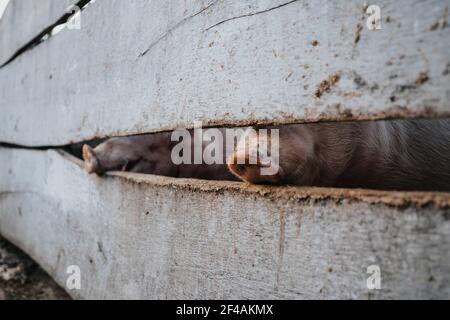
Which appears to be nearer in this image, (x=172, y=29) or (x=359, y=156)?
(x=359, y=156)

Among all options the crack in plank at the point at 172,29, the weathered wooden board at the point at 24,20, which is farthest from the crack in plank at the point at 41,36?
the crack in plank at the point at 172,29

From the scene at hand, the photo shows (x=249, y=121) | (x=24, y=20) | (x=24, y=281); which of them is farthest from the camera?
(x=24, y=20)

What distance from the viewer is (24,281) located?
1.90 meters

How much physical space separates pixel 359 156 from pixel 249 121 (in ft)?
1.07

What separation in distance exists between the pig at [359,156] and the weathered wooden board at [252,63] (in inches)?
4.0

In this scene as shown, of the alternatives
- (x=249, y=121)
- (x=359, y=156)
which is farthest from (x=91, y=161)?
(x=359, y=156)

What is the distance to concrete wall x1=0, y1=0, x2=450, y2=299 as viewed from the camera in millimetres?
579

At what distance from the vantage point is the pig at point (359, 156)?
31.8 inches

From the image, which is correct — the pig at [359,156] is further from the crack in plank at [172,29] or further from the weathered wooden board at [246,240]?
the crack in plank at [172,29]

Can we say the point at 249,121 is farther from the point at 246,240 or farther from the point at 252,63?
Result: the point at 246,240

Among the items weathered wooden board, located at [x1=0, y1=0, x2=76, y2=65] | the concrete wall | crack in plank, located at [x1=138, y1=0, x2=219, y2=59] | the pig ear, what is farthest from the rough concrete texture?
weathered wooden board, located at [x1=0, y1=0, x2=76, y2=65]
